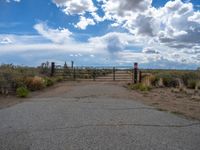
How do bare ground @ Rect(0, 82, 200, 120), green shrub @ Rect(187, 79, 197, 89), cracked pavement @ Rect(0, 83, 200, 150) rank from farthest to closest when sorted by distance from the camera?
green shrub @ Rect(187, 79, 197, 89), bare ground @ Rect(0, 82, 200, 120), cracked pavement @ Rect(0, 83, 200, 150)

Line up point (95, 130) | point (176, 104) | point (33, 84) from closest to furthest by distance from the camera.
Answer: point (95, 130) → point (176, 104) → point (33, 84)

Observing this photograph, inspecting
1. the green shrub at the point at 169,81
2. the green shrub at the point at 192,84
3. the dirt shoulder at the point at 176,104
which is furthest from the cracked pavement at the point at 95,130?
the green shrub at the point at 169,81

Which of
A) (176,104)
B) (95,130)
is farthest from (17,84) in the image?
(95,130)

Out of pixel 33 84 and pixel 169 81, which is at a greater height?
pixel 33 84

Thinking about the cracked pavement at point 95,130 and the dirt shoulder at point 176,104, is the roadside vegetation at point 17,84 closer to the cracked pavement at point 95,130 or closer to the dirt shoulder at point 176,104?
the dirt shoulder at point 176,104

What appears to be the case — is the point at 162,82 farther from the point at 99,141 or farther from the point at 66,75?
Result: the point at 99,141

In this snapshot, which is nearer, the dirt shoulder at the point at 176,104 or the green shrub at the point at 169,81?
the dirt shoulder at the point at 176,104

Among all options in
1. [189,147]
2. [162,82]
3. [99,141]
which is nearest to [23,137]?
[99,141]

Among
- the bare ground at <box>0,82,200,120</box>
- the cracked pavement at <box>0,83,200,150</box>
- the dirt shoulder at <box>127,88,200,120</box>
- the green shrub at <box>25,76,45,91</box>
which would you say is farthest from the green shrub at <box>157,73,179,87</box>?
the cracked pavement at <box>0,83,200,150</box>

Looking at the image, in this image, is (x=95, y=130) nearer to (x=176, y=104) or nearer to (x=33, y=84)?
(x=176, y=104)

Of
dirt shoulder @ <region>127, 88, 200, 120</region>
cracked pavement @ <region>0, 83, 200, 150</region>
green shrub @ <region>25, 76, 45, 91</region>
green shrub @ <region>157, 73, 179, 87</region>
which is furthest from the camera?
green shrub @ <region>157, 73, 179, 87</region>

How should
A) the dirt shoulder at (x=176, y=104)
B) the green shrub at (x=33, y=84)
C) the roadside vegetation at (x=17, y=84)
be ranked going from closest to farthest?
1. the dirt shoulder at (x=176, y=104)
2. the roadside vegetation at (x=17, y=84)
3. the green shrub at (x=33, y=84)

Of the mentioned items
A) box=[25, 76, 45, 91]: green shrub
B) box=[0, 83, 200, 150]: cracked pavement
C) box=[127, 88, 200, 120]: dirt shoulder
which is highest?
box=[25, 76, 45, 91]: green shrub

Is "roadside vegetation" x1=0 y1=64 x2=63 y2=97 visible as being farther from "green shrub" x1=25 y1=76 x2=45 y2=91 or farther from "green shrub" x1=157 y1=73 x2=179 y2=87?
"green shrub" x1=157 y1=73 x2=179 y2=87
